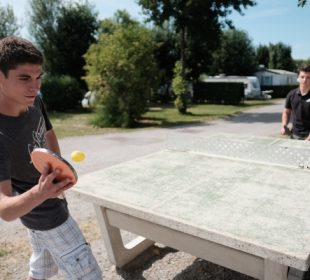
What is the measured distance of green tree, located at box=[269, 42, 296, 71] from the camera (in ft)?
237

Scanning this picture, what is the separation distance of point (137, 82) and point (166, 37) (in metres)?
19.0

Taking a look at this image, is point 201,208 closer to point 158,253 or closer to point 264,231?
point 264,231

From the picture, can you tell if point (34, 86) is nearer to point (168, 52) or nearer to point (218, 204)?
point (218, 204)

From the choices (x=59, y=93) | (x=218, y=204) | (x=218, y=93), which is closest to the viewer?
(x=218, y=204)

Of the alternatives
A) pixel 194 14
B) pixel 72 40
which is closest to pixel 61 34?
pixel 72 40

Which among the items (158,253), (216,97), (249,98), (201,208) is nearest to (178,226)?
(201,208)

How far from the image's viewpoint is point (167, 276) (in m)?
3.70

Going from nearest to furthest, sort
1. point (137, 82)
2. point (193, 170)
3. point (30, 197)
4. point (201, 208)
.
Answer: point (30, 197) → point (201, 208) → point (193, 170) → point (137, 82)

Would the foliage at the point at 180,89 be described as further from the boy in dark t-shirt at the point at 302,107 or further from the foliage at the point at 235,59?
the foliage at the point at 235,59

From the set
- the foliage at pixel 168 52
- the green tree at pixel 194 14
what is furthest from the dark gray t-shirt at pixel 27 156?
the foliage at pixel 168 52

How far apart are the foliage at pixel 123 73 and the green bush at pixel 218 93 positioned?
1582 centimetres

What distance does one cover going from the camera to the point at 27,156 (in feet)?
7.41

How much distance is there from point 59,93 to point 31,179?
24.9 m

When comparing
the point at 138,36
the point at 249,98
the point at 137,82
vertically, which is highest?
the point at 138,36
